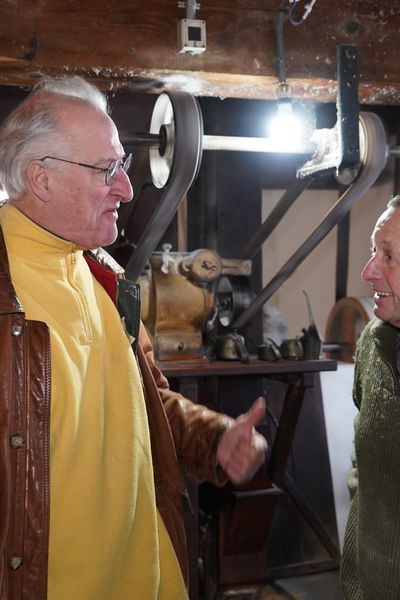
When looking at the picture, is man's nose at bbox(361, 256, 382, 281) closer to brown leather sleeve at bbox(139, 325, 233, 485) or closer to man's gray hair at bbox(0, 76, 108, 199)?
brown leather sleeve at bbox(139, 325, 233, 485)

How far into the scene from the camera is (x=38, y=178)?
6.39ft

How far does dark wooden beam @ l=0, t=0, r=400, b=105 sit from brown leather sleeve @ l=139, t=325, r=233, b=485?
3.50 feet

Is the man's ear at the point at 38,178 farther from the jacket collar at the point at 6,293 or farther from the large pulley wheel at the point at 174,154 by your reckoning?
the large pulley wheel at the point at 174,154

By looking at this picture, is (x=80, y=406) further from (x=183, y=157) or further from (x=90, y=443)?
(x=183, y=157)

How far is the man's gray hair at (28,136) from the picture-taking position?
1950 millimetres

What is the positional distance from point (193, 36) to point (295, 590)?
2789 mm

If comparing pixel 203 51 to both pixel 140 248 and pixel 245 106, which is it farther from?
pixel 245 106

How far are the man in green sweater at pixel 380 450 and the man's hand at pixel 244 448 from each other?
0.41 meters

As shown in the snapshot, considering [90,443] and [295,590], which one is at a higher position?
[90,443]

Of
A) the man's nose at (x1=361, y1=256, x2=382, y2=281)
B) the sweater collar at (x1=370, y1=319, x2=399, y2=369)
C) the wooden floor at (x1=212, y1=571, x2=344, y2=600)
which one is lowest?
the wooden floor at (x1=212, y1=571, x2=344, y2=600)

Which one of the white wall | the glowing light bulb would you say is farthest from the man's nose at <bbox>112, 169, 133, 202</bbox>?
the white wall

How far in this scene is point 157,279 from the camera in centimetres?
356

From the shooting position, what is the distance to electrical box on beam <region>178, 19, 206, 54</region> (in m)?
2.69

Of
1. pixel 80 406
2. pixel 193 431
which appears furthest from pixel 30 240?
pixel 193 431
